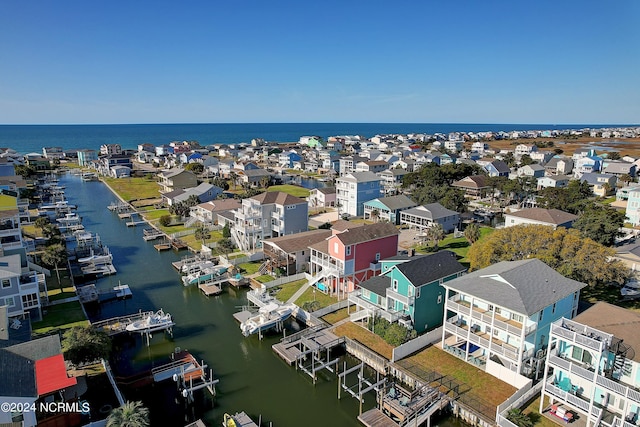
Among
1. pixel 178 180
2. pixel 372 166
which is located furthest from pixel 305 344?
pixel 372 166

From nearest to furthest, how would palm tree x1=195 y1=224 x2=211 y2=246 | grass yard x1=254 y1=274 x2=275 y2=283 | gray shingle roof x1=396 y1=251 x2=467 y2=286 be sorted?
gray shingle roof x1=396 y1=251 x2=467 y2=286
grass yard x1=254 y1=274 x2=275 y2=283
palm tree x1=195 y1=224 x2=211 y2=246

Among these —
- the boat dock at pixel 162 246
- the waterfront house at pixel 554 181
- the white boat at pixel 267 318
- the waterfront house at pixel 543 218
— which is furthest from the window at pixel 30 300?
the waterfront house at pixel 554 181

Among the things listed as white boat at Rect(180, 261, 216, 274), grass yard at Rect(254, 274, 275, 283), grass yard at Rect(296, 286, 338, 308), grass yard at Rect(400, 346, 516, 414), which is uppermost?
white boat at Rect(180, 261, 216, 274)

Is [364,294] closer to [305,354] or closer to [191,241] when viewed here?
[305,354]

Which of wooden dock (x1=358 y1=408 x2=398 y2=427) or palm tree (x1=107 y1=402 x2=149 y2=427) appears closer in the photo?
palm tree (x1=107 y1=402 x2=149 y2=427)

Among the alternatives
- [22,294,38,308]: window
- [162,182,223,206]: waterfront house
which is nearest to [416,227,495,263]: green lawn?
[22,294,38,308]: window

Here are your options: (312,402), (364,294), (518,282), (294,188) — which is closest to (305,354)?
(312,402)

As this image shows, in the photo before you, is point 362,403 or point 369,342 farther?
point 369,342

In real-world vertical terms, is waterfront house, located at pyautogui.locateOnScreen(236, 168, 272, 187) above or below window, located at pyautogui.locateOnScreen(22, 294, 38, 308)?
above

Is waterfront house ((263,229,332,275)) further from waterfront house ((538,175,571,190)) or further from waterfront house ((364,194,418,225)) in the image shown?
waterfront house ((538,175,571,190))
